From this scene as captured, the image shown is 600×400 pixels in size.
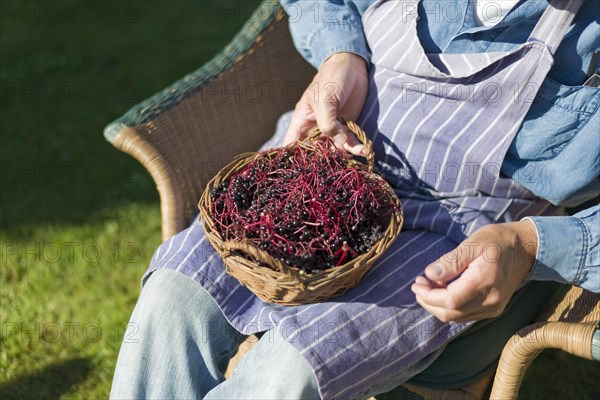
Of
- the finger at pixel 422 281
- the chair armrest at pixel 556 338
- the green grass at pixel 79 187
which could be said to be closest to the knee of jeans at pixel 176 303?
the finger at pixel 422 281

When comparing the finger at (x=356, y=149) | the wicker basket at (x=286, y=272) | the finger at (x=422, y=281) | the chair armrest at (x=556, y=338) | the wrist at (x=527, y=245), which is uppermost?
the finger at (x=356, y=149)

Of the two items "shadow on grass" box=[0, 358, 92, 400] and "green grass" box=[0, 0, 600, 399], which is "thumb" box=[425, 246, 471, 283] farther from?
"shadow on grass" box=[0, 358, 92, 400]

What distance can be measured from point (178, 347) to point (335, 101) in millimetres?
603

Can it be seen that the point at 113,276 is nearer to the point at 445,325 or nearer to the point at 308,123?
the point at 308,123

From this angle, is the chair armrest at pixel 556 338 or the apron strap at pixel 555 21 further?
the apron strap at pixel 555 21

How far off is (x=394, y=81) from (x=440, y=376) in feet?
2.07

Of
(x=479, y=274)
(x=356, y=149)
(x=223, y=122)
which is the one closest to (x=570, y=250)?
(x=479, y=274)

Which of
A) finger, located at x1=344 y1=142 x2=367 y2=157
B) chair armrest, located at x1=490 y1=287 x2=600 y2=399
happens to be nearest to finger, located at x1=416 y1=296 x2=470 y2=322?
chair armrest, located at x1=490 y1=287 x2=600 y2=399

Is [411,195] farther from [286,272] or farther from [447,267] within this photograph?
[286,272]

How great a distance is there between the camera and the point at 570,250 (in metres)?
1.22

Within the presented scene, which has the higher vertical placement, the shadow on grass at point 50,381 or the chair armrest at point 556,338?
the chair armrest at point 556,338

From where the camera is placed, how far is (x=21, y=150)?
2.77m

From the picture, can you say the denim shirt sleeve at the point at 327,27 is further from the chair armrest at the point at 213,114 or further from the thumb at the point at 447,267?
the thumb at the point at 447,267

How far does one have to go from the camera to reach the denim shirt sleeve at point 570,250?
1217mm
